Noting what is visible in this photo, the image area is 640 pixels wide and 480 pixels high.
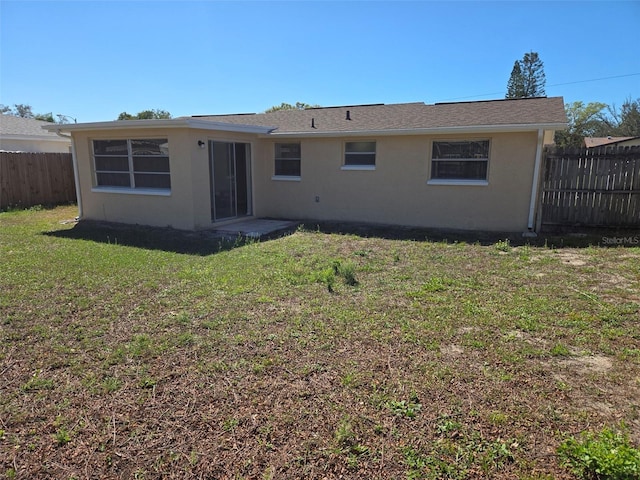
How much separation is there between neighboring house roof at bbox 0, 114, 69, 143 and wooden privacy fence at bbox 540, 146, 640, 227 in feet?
61.3

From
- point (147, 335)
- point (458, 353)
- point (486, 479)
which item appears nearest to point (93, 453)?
point (147, 335)

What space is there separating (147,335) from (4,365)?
1.20 metres

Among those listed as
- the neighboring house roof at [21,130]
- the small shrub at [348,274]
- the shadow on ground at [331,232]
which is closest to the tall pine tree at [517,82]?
the shadow on ground at [331,232]

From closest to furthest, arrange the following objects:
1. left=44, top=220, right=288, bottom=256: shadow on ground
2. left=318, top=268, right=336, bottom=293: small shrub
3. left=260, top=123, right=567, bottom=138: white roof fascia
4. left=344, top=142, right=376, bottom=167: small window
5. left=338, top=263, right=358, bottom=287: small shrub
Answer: left=318, top=268, right=336, bottom=293: small shrub, left=338, top=263, right=358, bottom=287: small shrub, left=44, top=220, right=288, bottom=256: shadow on ground, left=260, top=123, right=567, bottom=138: white roof fascia, left=344, top=142, right=376, bottom=167: small window

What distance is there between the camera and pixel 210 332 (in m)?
4.31

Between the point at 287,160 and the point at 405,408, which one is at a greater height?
the point at 287,160

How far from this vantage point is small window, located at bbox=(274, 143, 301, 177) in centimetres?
1238

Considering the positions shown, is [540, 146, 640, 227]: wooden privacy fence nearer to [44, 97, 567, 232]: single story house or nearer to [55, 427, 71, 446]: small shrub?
[44, 97, 567, 232]: single story house

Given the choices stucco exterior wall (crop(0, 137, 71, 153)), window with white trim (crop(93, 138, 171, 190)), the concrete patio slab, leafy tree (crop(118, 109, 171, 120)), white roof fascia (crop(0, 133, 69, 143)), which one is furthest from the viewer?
leafy tree (crop(118, 109, 171, 120))

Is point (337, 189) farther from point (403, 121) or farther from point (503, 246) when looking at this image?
point (503, 246)

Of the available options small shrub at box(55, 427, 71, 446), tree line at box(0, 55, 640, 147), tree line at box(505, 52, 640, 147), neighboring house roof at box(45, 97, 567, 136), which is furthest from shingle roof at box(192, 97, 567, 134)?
tree line at box(505, 52, 640, 147)

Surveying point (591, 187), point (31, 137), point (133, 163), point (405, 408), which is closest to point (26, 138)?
point (31, 137)

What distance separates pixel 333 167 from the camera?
11719 millimetres

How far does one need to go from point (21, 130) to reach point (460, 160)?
19.5 metres
